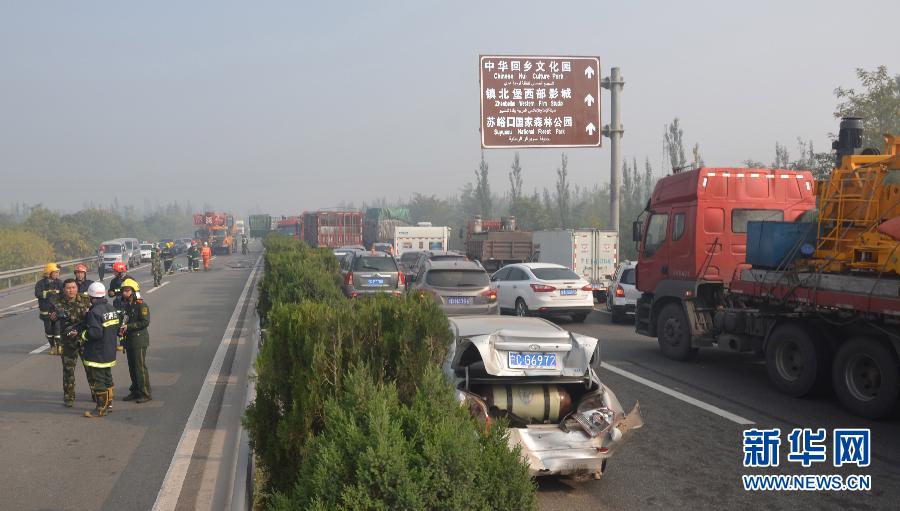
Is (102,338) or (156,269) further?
(156,269)

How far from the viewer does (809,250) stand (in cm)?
957

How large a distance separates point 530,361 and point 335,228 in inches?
1756

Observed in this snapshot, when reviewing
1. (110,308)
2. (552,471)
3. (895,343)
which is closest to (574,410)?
(552,471)

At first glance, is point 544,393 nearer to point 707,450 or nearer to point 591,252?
point 707,450

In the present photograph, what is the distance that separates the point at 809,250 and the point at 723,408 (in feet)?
8.41

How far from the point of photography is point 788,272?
371 inches

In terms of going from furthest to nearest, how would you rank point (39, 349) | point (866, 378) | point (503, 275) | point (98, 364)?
point (503, 275), point (39, 349), point (98, 364), point (866, 378)

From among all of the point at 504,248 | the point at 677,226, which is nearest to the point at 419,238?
the point at 504,248

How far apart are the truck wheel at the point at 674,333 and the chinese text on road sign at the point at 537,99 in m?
10.4

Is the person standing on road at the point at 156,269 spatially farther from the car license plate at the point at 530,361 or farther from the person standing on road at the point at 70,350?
the car license plate at the point at 530,361

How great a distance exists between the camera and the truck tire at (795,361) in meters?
8.91

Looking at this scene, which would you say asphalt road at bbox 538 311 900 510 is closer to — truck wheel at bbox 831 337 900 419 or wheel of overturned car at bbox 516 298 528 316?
truck wheel at bbox 831 337 900 419

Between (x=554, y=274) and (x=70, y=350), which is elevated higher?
(x=554, y=274)

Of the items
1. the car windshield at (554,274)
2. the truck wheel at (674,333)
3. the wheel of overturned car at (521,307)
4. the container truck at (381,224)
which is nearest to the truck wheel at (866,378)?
the truck wheel at (674,333)
